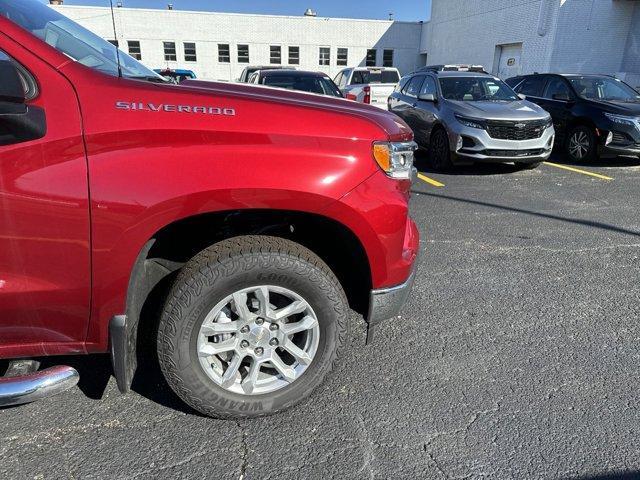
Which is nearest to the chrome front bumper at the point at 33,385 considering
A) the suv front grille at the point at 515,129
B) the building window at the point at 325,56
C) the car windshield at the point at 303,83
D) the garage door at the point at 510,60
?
the suv front grille at the point at 515,129

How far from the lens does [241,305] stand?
217 cm

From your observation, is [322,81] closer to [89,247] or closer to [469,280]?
[469,280]

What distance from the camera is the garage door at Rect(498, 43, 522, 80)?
2536 centimetres

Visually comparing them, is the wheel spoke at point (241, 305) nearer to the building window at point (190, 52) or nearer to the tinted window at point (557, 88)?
the tinted window at point (557, 88)

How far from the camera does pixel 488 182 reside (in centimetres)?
748

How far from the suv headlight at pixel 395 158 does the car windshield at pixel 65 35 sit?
1.26 metres

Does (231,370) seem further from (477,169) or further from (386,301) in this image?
(477,169)

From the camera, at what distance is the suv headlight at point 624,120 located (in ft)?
26.6

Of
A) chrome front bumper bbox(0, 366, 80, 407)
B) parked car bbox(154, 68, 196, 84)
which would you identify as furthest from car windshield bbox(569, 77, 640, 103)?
chrome front bumper bbox(0, 366, 80, 407)

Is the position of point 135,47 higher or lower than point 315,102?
higher

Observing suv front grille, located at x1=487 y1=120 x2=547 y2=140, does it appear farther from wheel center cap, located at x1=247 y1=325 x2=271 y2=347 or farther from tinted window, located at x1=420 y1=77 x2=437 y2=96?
wheel center cap, located at x1=247 y1=325 x2=271 y2=347

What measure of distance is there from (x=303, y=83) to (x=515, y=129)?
3869mm

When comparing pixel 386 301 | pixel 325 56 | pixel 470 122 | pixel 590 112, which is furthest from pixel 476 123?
pixel 325 56

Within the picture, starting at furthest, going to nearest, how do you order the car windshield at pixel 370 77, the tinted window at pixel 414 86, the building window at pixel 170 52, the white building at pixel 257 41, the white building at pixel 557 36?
the building window at pixel 170 52 → the white building at pixel 257 41 → the white building at pixel 557 36 → the car windshield at pixel 370 77 → the tinted window at pixel 414 86
